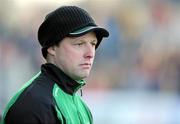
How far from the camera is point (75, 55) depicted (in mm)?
2406

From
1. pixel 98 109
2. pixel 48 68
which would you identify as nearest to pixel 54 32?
pixel 48 68

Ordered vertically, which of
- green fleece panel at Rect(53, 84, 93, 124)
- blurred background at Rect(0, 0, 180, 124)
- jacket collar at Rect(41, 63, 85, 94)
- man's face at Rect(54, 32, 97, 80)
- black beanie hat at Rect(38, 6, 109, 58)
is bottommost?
blurred background at Rect(0, 0, 180, 124)

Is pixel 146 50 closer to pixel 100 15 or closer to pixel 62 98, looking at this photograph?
pixel 100 15

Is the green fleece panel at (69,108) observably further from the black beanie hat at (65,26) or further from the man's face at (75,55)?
the black beanie hat at (65,26)

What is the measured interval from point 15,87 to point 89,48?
18.5 ft

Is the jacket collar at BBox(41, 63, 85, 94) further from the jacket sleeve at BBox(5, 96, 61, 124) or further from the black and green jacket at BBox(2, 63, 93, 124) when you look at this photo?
the jacket sleeve at BBox(5, 96, 61, 124)

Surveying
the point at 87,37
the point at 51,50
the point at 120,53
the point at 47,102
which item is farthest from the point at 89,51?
the point at 120,53

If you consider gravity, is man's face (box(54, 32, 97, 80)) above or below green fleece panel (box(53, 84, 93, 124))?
above

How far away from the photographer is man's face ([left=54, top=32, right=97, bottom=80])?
2.40 metres

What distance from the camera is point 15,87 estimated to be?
26.1 feet

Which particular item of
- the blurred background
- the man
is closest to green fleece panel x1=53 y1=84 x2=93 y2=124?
the man

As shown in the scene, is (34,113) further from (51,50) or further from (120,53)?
(120,53)

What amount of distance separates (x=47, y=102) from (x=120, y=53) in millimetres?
5882

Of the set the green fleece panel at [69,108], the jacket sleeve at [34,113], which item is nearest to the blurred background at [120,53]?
the green fleece panel at [69,108]
